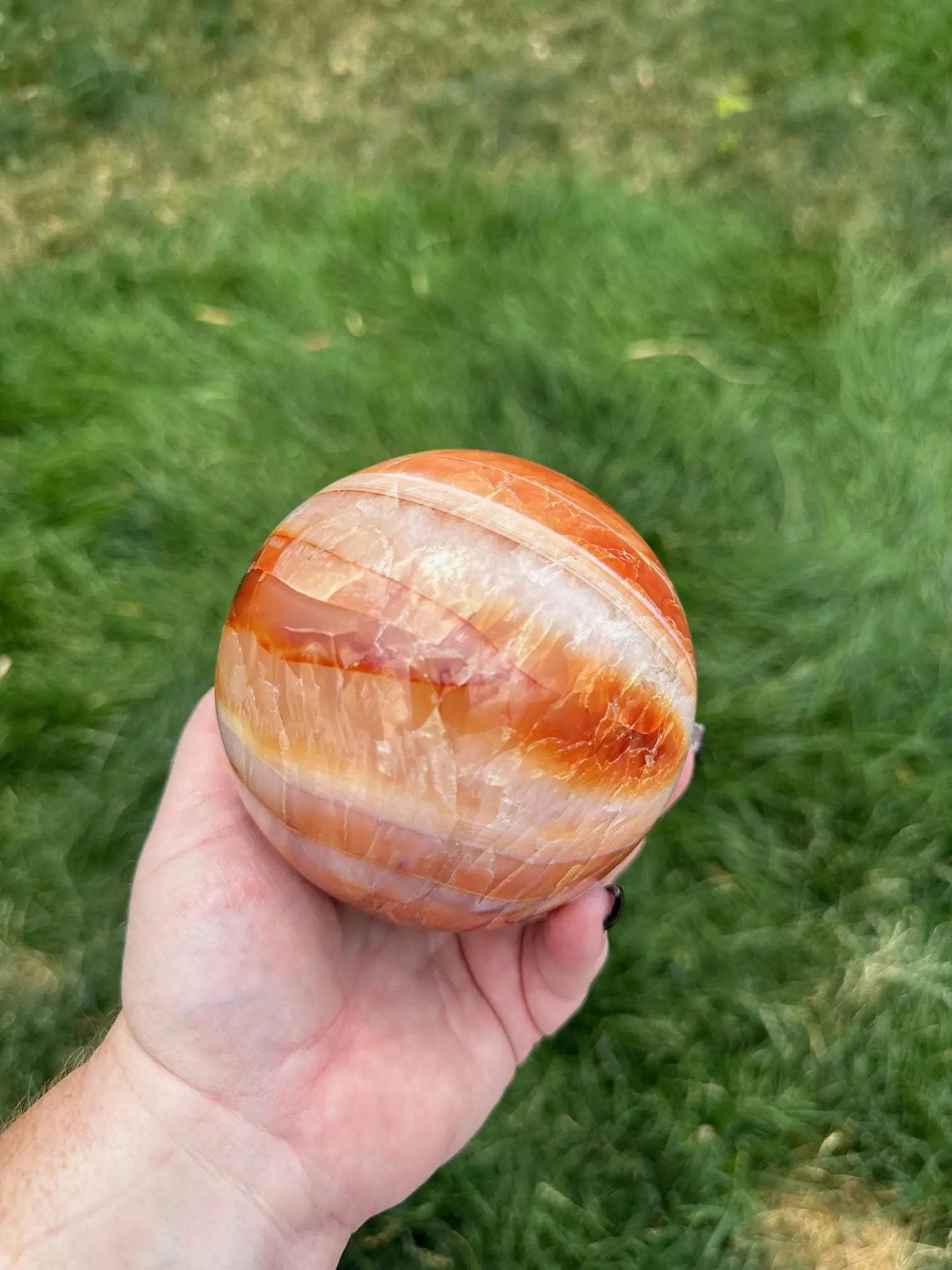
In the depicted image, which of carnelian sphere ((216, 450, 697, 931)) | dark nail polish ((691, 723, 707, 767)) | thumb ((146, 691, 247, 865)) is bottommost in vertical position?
dark nail polish ((691, 723, 707, 767))

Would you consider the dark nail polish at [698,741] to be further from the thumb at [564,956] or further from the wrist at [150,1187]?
the wrist at [150,1187]

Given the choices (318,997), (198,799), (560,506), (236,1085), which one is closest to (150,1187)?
(236,1085)

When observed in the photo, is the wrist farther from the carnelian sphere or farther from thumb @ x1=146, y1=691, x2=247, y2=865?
the carnelian sphere

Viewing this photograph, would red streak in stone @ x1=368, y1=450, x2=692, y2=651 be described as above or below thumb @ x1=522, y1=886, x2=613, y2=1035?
above

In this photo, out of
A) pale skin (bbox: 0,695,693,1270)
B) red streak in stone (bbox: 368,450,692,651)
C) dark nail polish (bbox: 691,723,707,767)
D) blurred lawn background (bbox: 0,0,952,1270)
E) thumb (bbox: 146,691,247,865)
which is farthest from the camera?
blurred lawn background (bbox: 0,0,952,1270)

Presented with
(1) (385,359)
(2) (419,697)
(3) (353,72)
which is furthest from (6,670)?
(3) (353,72)

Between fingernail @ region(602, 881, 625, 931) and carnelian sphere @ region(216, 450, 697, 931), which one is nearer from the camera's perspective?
carnelian sphere @ region(216, 450, 697, 931)

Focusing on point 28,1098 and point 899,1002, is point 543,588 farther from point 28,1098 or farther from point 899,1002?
point 28,1098

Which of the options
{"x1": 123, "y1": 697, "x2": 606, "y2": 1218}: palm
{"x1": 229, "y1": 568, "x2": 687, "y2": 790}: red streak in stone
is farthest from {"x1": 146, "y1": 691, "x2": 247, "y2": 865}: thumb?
{"x1": 229, "y1": 568, "x2": 687, "y2": 790}: red streak in stone

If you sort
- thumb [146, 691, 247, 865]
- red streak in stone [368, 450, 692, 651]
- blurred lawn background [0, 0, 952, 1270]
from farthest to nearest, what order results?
blurred lawn background [0, 0, 952, 1270], thumb [146, 691, 247, 865], red streak in stone [368, 450, 692, 651]
